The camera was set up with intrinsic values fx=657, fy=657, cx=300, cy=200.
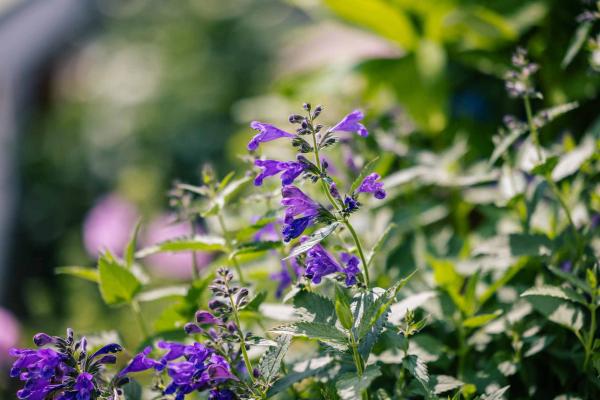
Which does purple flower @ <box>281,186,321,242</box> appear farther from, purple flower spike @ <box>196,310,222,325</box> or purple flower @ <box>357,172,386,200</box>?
purple flower spike @ <box>196,310,222,325</box>

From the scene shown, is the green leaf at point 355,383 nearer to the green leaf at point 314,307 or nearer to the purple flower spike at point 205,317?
the green leaf at point 314,307

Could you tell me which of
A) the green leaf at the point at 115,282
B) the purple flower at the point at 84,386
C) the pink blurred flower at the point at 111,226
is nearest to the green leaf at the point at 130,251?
the green leaf at the point at 115,282

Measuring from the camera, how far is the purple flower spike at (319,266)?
1024mm

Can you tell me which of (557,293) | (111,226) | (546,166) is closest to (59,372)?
(557,293)

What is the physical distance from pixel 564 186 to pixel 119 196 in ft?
8.79

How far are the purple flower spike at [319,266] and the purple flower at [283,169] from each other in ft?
0.40

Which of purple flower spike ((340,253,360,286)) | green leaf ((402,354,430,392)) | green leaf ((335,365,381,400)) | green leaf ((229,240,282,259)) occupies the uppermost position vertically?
green leaf ((229,240,282,259))

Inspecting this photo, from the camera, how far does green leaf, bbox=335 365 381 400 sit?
3.01ft

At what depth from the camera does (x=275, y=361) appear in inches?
39.8

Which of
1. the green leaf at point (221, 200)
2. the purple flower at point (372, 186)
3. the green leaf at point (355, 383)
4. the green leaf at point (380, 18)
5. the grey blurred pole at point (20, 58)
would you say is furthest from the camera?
the grey blurred pole at point (20, 58)

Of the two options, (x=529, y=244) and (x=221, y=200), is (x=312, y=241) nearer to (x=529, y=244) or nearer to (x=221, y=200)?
(x=221, y=200)

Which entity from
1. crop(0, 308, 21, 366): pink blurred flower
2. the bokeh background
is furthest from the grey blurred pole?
crop(0, 308, 21, 366): pink blurred flower

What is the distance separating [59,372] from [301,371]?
0.39m

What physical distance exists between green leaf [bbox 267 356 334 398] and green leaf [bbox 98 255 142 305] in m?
0.36
